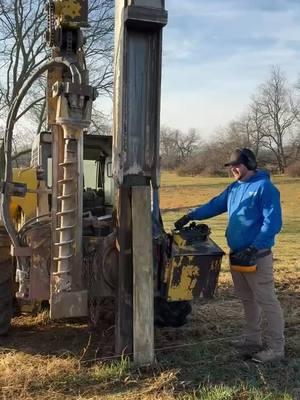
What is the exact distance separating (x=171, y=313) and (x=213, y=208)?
1.11 metres

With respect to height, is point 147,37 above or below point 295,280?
above

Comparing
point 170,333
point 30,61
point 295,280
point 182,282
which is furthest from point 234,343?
point 30,61

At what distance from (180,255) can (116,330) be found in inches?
31.1

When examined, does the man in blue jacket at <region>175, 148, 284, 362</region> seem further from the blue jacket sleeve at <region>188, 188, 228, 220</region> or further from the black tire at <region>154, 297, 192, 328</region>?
the black tire at <region>154, 297, 192, 328</region>

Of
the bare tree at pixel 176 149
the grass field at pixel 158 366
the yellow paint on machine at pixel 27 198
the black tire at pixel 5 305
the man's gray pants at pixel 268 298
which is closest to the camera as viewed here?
the grass field at pixel 158 366

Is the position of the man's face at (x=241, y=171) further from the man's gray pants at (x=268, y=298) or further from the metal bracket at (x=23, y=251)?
the metal bracket at (x=23, y=251)

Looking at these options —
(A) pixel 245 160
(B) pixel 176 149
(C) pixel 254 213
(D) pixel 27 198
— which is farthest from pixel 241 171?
(B) pixel 176 149

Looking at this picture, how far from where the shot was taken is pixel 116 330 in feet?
16.2

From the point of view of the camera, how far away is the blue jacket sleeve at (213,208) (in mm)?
5656

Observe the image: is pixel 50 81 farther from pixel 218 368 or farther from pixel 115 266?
pixel 218 368

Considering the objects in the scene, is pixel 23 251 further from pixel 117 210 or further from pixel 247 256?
pixel 247 256

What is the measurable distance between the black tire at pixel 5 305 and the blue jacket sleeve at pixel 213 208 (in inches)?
68.4

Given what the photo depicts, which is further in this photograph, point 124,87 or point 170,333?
point 170,333

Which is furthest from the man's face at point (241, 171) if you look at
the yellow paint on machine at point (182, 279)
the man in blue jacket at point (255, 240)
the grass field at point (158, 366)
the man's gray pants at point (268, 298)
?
the grass field at point (158, 366)
